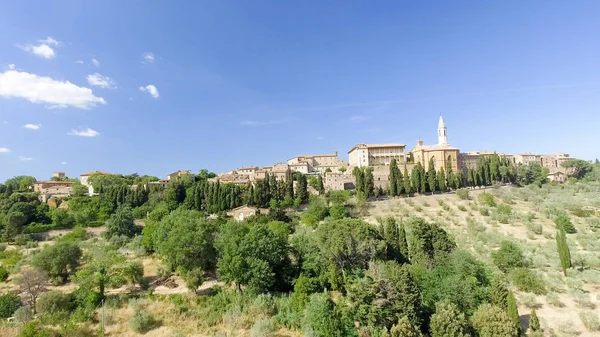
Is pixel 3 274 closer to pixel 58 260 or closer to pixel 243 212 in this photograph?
pixel 58 260

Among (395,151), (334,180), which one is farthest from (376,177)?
(395,151)

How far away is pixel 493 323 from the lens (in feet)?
41.1

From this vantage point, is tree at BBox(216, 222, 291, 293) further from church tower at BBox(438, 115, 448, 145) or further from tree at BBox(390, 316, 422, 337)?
church tower at BBox(438, 115, 448, 145)

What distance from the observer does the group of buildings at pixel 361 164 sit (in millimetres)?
56844

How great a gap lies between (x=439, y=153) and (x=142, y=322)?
57.5m

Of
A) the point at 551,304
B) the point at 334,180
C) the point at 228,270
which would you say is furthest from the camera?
the point at 334,180

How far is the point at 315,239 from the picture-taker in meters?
20.5

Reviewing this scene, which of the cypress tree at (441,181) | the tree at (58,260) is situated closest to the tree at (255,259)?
the tree at (58,260)

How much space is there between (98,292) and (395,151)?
6170cm

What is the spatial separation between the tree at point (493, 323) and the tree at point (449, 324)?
48 cm

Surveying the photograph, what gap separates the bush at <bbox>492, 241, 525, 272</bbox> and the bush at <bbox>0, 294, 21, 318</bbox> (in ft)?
94.0

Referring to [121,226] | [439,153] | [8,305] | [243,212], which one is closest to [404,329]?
[8,305]

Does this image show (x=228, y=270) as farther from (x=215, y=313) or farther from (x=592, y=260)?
(x=592, y=260)

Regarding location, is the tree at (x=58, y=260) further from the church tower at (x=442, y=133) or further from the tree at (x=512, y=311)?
the church tower at (x=442, y=133)
